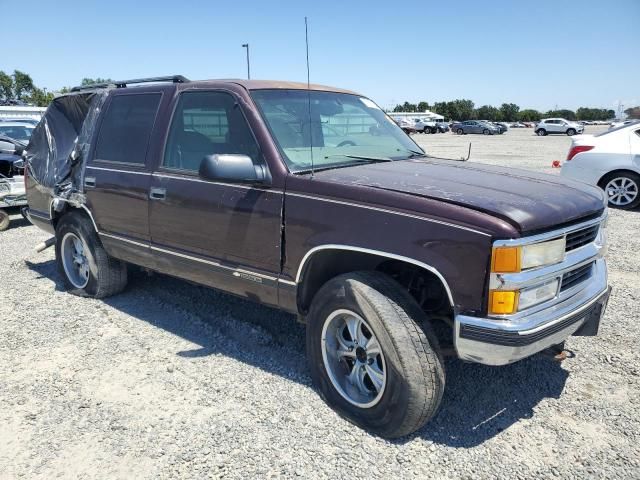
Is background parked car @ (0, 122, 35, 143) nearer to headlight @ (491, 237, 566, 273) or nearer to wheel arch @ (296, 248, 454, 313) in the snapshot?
wheel arch @ (296, 248, 454, 313)

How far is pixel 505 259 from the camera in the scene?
2348 mm

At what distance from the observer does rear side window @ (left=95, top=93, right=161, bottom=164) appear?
407 cm

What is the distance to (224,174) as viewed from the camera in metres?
3.02

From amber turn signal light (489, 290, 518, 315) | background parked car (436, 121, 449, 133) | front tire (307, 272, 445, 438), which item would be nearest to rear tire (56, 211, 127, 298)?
front tire (307, 272, 445, 438)

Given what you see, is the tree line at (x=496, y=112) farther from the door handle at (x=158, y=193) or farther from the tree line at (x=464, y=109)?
the door handle at (x=158, y=193)

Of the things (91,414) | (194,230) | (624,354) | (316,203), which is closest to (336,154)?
(316,203)

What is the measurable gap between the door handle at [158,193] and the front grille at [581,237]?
274cm

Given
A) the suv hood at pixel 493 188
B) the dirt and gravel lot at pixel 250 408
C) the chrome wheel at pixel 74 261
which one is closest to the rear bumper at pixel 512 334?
the suv hood at pixel 493 188

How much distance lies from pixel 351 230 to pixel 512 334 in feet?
3.19

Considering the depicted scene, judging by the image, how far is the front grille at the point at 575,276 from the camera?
2.72m

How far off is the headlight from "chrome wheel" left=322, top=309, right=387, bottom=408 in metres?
0.82

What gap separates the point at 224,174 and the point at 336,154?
2.80 ft

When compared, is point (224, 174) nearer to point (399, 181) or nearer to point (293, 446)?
point (399, 181)

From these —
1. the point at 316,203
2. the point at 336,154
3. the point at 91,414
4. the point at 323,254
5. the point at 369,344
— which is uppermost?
the point at 336,154
